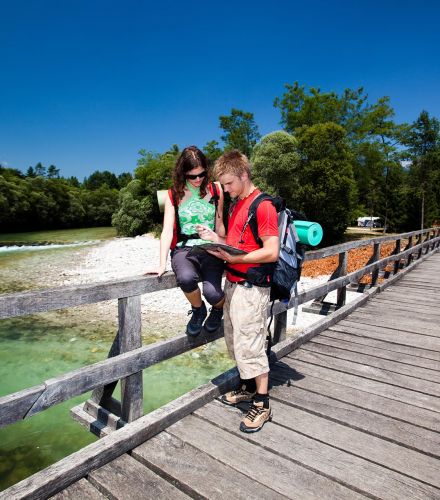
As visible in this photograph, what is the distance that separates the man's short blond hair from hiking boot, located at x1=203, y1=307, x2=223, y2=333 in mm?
1117

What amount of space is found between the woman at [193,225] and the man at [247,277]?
0.16 m

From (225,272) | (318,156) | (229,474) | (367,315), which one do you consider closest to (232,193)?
(225,272)

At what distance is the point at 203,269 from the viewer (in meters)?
2.67

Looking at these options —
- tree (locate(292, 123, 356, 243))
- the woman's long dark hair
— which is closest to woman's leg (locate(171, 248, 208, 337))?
the woman's long dark hair

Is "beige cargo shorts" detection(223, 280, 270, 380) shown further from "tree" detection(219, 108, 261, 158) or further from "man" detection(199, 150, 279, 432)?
"tree" detection(219, 108, 261, 158)

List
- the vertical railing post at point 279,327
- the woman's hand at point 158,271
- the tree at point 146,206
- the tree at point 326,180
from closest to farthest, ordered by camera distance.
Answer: the woman's hand at point 158,271 < the vertical railing post at point 279,327 < the tree at point 326,180 < the tree at point 146,206

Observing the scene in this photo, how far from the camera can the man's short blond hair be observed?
2.49m

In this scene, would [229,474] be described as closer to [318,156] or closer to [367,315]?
[367,315]

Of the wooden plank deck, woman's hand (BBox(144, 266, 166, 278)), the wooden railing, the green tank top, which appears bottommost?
the wooden plank deck

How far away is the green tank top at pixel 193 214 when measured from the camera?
8.87 ft

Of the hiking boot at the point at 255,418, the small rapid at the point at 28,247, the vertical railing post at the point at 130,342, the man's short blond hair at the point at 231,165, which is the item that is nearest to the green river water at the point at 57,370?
the vertical railing post at the point at 130,342

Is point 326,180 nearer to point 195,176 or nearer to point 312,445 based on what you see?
point 195,176

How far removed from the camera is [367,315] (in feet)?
18.5

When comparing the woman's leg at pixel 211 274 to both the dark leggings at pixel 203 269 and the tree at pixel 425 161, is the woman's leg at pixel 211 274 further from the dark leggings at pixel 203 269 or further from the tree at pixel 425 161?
the tree at pixel 425 161
